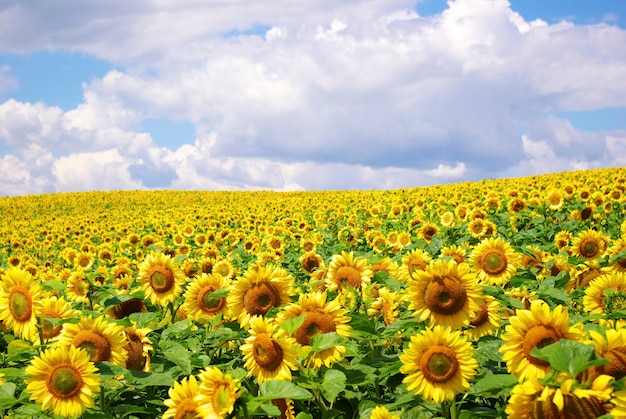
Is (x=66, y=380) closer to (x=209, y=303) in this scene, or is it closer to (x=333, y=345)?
(x=333, y=345)

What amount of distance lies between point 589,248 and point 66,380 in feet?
19.4

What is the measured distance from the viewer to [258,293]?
12.8ft

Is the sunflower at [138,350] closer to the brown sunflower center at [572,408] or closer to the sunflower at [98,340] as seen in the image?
the sunflower at [98,340]

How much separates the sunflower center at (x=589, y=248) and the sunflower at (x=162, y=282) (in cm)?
460

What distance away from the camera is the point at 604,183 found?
1889cm

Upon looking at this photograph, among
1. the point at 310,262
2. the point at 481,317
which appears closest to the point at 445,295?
the point at 481,317

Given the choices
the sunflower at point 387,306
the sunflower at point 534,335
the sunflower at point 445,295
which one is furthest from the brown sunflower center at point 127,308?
the sunflower at point 534,335

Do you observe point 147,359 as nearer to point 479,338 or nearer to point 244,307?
point 244,307

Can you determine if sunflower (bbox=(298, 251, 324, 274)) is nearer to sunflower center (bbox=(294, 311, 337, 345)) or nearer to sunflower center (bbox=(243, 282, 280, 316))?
sunflower center (bbox=(243, 282, 280, 316))

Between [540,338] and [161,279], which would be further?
[161,279]

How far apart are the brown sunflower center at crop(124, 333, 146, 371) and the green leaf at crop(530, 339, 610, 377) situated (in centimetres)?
231

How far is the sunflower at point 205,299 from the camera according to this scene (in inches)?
178

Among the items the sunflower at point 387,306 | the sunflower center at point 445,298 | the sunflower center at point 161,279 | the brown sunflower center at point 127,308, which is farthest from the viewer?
the sunflower center at point 161,279

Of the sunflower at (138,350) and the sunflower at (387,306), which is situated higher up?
the sunflower at (387,306)
